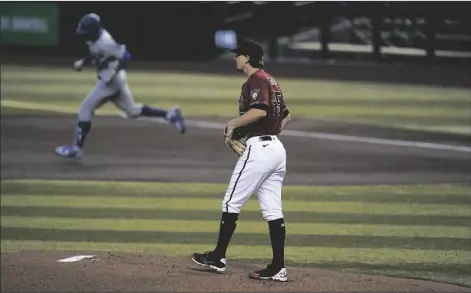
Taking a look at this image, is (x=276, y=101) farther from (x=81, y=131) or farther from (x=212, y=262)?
(x=81, y=131)

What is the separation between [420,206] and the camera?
32.3 ft

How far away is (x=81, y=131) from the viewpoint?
12102 millimetres

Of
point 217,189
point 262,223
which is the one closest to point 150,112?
point 217,189

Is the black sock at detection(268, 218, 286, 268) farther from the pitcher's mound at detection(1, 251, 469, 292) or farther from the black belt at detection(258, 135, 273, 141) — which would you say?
the black belt at detection(258, 135, 273, 141)

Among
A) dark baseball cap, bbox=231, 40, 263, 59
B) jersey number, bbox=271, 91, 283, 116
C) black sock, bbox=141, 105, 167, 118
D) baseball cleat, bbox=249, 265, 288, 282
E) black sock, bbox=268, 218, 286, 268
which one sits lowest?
black sock, bbox=141, 105, 167, 118

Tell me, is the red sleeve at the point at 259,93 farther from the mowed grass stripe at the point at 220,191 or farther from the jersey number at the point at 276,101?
the mowed grass stripe at the point at 220,191

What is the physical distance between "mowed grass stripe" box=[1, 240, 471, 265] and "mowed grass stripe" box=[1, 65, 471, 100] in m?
8.00

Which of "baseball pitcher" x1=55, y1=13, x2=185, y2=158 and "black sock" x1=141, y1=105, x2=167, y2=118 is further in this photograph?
"black sock" x1=141, y1=105, x2=167, y2=118

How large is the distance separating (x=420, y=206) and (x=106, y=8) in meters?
7.64

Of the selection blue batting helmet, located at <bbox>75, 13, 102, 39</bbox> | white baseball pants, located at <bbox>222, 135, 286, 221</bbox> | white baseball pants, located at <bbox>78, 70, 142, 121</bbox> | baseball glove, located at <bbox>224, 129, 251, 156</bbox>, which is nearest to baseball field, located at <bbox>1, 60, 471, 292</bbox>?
white baseball pants, located at <bbox>222, 135, 286, 221</bbox>

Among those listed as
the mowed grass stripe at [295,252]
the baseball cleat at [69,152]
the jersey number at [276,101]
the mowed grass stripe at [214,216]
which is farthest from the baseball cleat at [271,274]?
the baseball cleat at [69,152]

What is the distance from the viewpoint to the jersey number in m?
6.38

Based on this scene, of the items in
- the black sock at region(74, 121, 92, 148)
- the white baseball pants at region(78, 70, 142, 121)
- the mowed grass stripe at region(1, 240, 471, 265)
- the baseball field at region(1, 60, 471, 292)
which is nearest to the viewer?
the baseball field at region(1, 60, 471, 292)

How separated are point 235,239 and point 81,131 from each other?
4.00 metres
